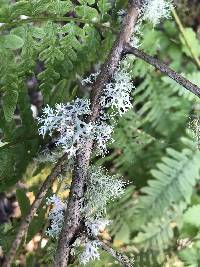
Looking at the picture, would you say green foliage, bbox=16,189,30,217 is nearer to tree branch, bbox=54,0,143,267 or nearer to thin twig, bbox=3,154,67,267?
thin twig, bbox=3,154,67,267

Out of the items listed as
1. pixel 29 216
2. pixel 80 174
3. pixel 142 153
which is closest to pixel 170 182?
pixel 142 153

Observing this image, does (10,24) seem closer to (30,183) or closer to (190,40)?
(30,183)

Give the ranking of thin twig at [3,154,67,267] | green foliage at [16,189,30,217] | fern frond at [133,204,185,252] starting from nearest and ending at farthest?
thin twig at [3,154,67,267] → green foliage at [16,189,30,217] → fern frond at [133,204,185,252]

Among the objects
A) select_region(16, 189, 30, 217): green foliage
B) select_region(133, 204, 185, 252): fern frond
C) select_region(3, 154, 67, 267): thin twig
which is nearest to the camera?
select_region(3, 154, 67, 267): thin twig

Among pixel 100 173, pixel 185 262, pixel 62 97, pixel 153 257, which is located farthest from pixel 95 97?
pixel 185 262

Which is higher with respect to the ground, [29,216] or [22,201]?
[29,216]

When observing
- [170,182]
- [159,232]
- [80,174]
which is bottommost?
[159,232]

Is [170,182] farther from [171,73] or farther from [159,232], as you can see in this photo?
[171,73]

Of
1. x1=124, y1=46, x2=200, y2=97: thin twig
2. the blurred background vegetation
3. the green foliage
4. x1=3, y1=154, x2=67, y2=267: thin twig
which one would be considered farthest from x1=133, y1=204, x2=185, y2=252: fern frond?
x1=124, y1=46, x2=200, y2=97: thin twig

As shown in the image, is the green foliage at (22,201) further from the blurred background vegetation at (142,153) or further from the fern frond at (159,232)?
the fern frond at (159,232)

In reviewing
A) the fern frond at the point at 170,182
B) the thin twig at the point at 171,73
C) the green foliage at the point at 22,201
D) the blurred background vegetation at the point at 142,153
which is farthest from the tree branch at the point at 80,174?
the fern frond at the point at 170,182
